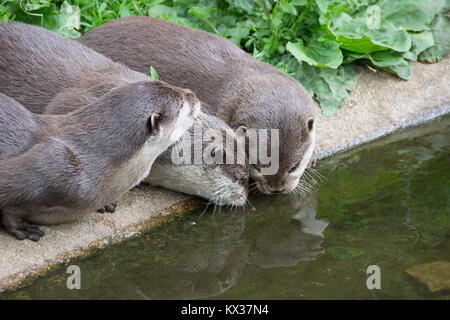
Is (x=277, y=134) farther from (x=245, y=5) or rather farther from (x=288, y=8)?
(x=245, y=5)

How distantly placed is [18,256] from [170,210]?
916 mm

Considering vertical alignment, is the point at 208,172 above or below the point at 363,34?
below

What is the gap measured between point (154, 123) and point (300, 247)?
0.99 meters

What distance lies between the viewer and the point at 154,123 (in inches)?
141

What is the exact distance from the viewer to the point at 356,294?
336 centimetres

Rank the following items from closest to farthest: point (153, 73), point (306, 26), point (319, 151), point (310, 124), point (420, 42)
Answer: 1. point (310, 124)
2. point (153, 73)
3. point (319, 151)
4. point (306, 26)
5. point (420, 42)

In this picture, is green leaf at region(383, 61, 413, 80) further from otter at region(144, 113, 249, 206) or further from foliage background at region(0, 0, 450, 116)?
otter at region(144, 113, 249, 206)

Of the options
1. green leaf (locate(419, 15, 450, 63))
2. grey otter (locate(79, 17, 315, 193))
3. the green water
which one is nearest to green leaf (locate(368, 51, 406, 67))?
green leaf (locate(419, 15, 450, 63))

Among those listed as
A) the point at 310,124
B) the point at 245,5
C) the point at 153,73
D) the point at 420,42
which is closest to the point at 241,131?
the point at 310,124

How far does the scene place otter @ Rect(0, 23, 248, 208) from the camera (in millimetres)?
4129

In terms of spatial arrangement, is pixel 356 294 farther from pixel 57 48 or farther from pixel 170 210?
pixel 57 48

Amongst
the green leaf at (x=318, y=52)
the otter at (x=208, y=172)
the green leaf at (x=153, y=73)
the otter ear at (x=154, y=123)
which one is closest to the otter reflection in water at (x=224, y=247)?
the otter at (x=208, y=172)

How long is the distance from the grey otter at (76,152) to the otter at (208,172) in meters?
0.44

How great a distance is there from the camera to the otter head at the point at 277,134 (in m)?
4.11
